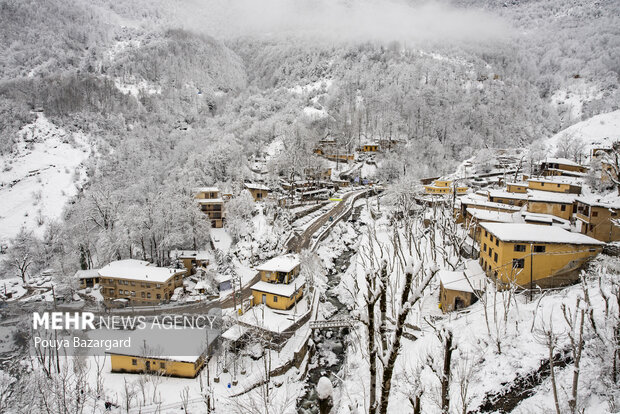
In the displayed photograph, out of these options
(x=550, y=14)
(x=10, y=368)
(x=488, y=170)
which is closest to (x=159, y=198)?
(x=10, y=368)

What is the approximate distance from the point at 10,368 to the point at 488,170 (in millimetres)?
68473

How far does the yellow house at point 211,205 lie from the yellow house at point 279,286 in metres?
16.8

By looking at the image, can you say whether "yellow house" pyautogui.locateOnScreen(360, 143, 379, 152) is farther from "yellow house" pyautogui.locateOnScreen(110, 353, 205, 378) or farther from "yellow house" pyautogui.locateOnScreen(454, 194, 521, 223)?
"yellow house" pyautogui.locateOnScreen(110, 353, 205, 378)

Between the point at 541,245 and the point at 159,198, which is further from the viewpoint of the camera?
the point at 159,198

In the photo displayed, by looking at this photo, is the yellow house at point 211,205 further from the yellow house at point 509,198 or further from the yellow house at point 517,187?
the yellow house at point 517,187

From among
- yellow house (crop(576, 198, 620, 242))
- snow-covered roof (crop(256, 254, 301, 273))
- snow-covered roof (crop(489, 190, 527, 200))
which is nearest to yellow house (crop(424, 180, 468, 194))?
snow-covered roof (crop(489, 190, 527, 200))

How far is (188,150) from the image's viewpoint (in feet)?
221

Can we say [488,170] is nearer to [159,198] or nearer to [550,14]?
[159,198]

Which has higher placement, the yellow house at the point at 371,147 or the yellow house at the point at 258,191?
the yellow house at the point at 371,147

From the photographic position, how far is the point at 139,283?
108 feet

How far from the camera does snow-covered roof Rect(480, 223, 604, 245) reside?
21.5 m

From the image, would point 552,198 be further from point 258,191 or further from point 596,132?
point 596,132

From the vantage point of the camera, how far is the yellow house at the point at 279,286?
92.1 feet

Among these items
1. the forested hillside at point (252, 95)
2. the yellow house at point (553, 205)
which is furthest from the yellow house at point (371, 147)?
the yellow house at point (553, 205)
